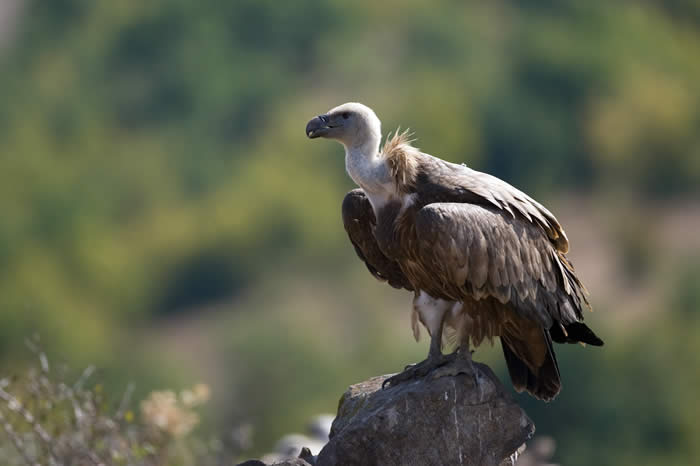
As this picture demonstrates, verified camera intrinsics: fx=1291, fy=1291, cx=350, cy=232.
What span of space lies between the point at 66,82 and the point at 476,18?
60.3ft

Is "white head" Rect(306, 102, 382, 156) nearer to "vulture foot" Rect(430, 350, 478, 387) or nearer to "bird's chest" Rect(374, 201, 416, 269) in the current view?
"bird's chest" Rect(374, 201, 416, 269)

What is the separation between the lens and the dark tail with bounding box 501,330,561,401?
22.4ft

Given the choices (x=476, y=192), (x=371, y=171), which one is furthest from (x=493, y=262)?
(x=371, y=171)

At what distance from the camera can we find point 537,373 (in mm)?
6891

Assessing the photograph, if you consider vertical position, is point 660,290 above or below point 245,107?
below

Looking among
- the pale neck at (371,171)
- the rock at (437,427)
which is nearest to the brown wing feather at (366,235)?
the pale neck at (371,171)

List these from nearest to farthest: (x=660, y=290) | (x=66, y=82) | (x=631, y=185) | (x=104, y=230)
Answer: (x=660, y=290)
(x=104, y=230)
(x=631, y=185)
(x=66, y=82)

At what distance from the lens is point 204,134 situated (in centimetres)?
4941

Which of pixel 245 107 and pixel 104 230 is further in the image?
pixel 245 107

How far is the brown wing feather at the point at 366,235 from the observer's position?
7367 mm

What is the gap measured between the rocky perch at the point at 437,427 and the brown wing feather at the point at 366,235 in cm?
81

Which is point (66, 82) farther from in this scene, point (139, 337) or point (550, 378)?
point (550, 378)

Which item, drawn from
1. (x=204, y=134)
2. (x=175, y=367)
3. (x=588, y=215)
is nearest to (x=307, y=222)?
(x=204, y=134)

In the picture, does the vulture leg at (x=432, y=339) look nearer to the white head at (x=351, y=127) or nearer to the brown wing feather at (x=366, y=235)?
the brown wing feather at (x=366, y=235)
